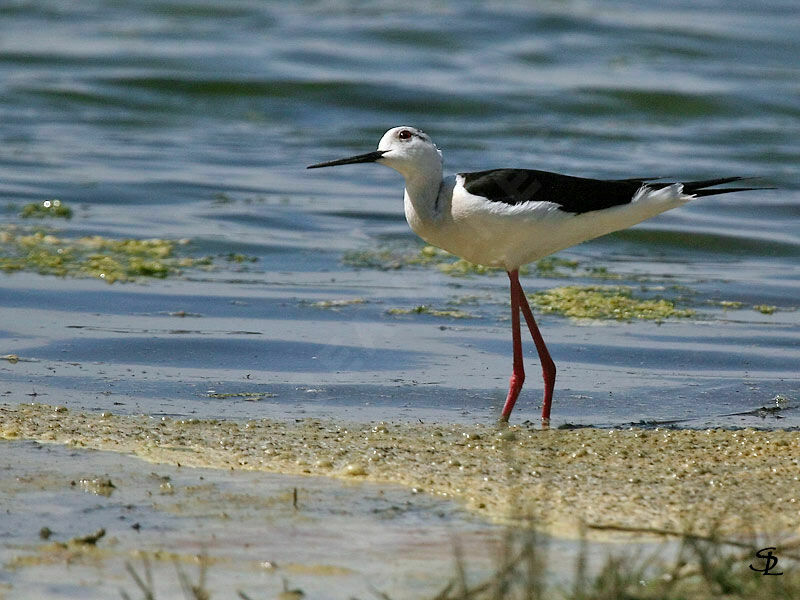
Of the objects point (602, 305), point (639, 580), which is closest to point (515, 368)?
point (602, 305)

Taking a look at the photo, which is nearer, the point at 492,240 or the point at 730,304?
the point at 492,240

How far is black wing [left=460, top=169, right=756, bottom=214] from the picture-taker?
5992 mm

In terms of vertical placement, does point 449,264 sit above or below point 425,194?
below

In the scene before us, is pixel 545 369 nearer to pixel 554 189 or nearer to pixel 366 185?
pixel 554 189

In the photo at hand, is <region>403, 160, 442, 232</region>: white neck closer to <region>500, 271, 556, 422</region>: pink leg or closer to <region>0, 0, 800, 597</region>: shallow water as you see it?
<region>500, 271, 556, 422</region>: pink leg

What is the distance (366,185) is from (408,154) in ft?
20.6

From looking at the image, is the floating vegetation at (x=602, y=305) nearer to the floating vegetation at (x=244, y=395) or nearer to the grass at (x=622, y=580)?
the floating vegetation at (x=244, y=395)

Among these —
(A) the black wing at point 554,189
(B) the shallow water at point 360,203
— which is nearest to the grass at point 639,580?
(B) the shallow water at point 360,203

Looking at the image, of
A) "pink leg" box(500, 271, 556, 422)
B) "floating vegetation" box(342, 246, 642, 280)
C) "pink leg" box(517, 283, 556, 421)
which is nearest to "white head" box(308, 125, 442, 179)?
"pink leg" box(500, 271, 556, 422)

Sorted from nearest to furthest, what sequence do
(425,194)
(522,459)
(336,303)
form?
1. (522,459)
2. (425,194)
3. (336,303)

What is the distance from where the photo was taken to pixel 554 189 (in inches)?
239

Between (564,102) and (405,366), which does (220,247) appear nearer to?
(405,366)

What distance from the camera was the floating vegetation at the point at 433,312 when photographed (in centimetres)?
766

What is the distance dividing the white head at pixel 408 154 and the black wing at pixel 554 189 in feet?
0.61
